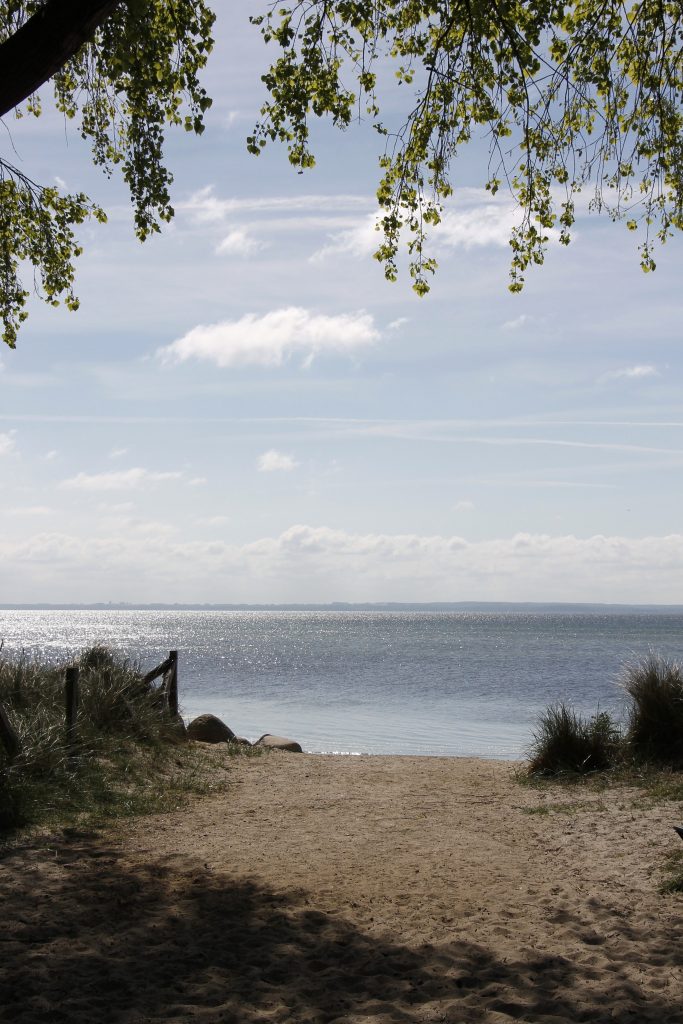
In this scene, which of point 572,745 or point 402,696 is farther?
point 402,696

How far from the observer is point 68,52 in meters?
6.31

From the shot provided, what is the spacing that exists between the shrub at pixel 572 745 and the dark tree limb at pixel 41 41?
995cm

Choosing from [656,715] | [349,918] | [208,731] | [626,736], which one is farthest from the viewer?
[208,731]

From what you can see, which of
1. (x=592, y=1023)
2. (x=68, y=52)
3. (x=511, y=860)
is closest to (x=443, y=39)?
(x=68, y=52)

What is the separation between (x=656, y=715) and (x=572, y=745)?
4.06ft

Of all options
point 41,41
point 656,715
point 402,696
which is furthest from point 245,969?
point 402,696

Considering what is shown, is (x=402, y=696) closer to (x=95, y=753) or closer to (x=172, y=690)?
(x=172, y=690)

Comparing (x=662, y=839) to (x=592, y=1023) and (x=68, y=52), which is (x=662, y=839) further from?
(x=68, y=52)

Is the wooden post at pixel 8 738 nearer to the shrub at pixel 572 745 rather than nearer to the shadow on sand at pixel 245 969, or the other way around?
the shadow on sand at pixel 245 969

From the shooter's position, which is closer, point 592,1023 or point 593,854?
point 592,1023

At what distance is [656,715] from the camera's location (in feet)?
40.2

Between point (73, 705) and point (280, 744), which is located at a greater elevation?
point (73, 705)

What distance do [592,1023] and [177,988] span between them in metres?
2.23

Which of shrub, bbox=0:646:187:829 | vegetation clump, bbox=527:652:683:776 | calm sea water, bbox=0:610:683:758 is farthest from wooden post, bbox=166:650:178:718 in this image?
vegetation clump, bbox=527:652:683:776
